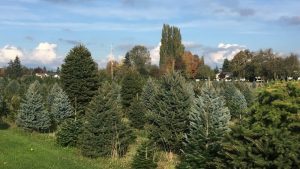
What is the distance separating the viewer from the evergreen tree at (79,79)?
98.5 feet

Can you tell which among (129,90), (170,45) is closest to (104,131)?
(129,90)

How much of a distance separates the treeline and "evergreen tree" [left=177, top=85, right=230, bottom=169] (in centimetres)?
3985

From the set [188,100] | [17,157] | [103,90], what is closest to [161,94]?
[188,100]

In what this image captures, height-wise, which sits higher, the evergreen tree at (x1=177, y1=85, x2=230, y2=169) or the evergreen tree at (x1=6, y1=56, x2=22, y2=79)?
the evergreen tree at (x1=6, y1=56, x2=22, y2=79)

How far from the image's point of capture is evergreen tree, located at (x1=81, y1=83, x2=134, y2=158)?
19.5 metres

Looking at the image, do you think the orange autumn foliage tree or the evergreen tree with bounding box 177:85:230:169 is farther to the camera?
the orange autumn foliage tree

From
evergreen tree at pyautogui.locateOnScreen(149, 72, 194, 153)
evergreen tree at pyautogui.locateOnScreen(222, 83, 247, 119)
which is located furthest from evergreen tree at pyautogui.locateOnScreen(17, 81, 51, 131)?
evergreen tree at pyautogui.locateOnScreen(222, 83, 247, 119)

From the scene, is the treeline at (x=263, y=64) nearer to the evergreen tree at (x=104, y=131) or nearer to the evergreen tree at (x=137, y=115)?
the evergreen tree at (x=137, y=115)

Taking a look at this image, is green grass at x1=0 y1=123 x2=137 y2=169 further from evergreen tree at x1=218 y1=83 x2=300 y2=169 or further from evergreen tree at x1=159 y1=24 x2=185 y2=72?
evergreen tree at x1=159 y1=24 x2=185 y2=72

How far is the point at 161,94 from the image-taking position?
19031 mm

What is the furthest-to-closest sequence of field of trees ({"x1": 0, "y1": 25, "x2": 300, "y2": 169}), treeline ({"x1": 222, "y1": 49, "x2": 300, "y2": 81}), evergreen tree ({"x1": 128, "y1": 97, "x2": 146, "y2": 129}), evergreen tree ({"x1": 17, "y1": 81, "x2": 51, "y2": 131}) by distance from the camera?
treeline ({"x1": 222, "y1": 49, "x2": 300, "y2": 81}) < evergreen tree ({"x1": 128, "y1": 97, "x2": 146, "y2": 129}) < evergreen tree ({"x1": 17, "y1": 81, "x2": 51, "y2": 131}) < field of trees ({"x1": 0, "y1": 25, "x2": 300, "y2": 169})

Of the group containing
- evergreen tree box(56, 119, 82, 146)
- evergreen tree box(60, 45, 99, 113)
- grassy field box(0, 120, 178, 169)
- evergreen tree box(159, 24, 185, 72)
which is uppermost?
evergreen tree box(159, 24, 185, 72)

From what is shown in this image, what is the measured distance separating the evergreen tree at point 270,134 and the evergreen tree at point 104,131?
9516 mm

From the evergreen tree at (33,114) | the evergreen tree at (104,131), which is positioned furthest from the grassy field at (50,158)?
the evergreen tree at (33,114)
